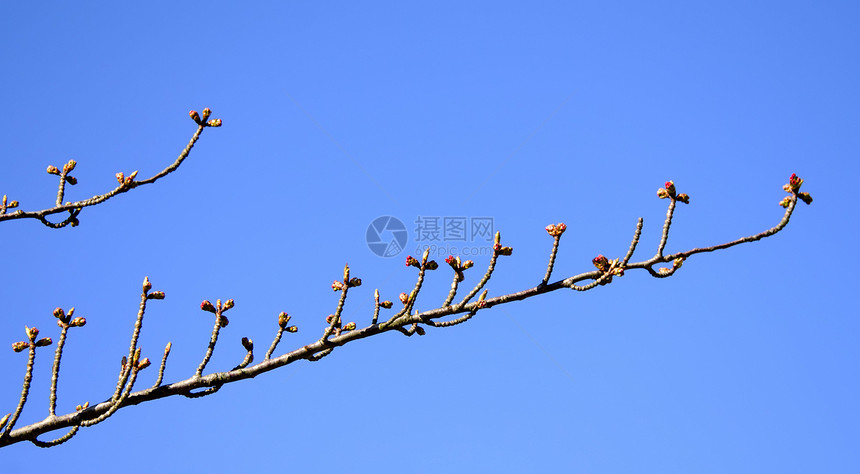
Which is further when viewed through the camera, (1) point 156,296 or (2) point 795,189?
(1) point 156,296

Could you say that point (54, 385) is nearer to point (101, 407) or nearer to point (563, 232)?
point (101, 407)

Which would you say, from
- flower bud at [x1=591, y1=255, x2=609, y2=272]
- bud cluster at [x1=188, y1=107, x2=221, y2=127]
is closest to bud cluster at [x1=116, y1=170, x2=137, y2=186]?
bud cluster at [x1=188, y1=107, x2=221, y2=127]

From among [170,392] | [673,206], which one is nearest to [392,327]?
[170,392]

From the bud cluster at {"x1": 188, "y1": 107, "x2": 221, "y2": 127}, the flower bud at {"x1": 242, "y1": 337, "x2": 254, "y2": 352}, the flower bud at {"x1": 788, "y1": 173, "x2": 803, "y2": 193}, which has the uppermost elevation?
the bud cluster at {"x1": 188, "y1": 107, "x2": 221, "y2": 127}

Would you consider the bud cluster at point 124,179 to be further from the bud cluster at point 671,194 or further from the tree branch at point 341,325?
the bud cluster at point 671,194

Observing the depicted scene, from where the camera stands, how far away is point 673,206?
3.98 metres

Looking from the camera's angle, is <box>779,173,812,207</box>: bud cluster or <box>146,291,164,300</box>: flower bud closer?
<box>779,173,812,207</box>: bud cluster

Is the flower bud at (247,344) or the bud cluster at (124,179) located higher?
the bud cluster at (124,179)

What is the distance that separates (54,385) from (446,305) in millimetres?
2371

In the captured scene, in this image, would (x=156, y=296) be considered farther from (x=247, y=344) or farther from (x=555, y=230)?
(x=555, y=230)

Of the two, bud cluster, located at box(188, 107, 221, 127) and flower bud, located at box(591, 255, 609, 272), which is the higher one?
bud cluster, located at box(188, 107, 221, 127)

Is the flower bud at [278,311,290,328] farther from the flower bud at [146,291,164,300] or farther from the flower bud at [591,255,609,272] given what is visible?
the flower bud at [591,255,609,272]

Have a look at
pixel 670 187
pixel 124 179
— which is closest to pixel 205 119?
pixel 124 179

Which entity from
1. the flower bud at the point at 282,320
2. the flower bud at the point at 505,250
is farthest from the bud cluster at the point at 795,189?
the flower bud at the point at 282,320
